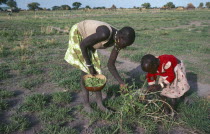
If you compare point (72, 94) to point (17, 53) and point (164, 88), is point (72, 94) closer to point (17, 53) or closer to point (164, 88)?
point (164, 88)

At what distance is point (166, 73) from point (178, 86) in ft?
1.24

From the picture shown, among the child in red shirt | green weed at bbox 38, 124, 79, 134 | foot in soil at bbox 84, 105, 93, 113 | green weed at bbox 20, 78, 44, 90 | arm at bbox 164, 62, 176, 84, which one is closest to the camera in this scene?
green weed at bbox 38, 124, 79, 134

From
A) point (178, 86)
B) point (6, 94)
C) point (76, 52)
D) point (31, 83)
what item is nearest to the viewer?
point (76, 52)

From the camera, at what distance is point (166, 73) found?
8.34ft

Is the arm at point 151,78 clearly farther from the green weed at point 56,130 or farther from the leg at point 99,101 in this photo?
the green weed at point 56,130

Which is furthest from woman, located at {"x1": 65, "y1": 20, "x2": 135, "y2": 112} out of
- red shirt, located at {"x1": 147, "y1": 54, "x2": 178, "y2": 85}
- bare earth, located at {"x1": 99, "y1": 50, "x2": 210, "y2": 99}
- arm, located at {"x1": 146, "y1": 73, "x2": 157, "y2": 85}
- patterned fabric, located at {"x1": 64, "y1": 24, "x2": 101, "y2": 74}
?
bare earth, located at {"x1": 99, "y1": 50, "x2": 210, "y2": 99}

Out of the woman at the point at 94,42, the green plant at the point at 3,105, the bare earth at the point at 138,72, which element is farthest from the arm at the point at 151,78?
the green plant at the point at 3,105

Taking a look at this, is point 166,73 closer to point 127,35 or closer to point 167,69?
point 167,69

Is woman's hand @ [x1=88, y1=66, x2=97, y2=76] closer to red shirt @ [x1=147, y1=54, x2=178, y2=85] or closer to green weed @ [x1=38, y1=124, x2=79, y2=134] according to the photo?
green weed @ [x1=38, y1=124, x2=79, y2=134]

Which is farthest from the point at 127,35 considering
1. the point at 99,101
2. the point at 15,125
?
the point at 15,125

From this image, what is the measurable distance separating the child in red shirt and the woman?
0.39m

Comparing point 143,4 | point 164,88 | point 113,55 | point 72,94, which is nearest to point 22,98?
point 72,94

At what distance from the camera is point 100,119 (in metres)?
2.63

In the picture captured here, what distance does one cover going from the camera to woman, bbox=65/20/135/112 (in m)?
2.15
